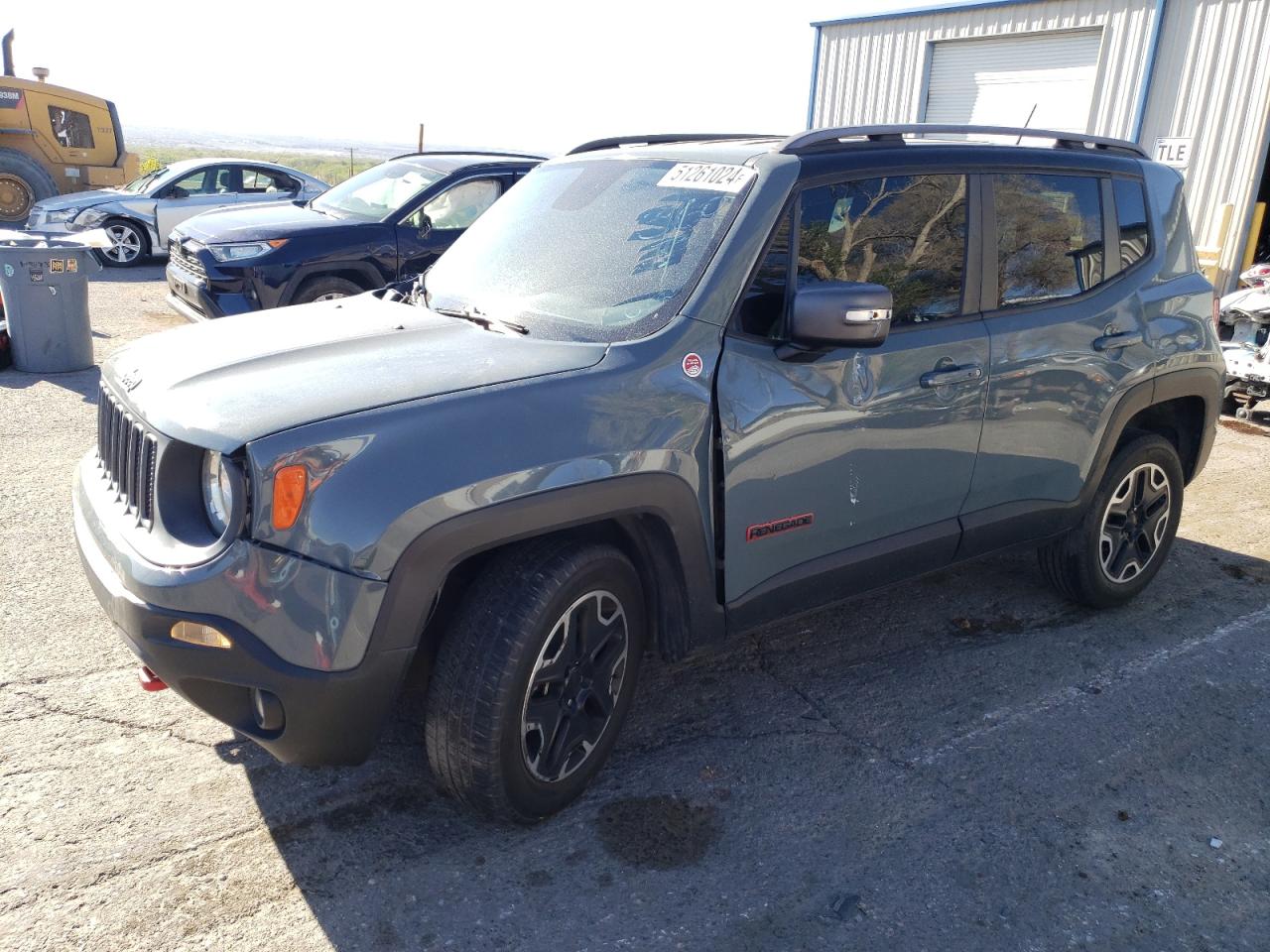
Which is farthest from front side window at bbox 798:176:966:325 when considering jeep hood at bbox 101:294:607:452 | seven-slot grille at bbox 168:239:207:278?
seven-slot grille at bbox 168:239:207:278

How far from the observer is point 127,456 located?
9.89 feet

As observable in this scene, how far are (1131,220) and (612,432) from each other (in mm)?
2851

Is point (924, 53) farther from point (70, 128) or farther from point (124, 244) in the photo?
point (70, 128)

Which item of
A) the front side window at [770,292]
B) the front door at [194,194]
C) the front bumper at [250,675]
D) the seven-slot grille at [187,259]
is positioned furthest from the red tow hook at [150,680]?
the front door at [194,194]

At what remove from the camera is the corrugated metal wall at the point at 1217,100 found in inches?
427

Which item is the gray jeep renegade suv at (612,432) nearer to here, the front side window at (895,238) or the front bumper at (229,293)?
the front side window at (895,238)

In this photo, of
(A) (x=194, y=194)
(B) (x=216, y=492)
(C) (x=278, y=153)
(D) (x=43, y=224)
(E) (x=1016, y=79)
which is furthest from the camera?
(C) (x=278, y=153)

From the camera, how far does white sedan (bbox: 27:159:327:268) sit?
14.0 metres

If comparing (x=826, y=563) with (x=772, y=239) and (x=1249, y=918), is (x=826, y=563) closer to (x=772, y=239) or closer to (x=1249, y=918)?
(x=772, y=239)

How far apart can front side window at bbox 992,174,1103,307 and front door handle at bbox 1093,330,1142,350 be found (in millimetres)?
215

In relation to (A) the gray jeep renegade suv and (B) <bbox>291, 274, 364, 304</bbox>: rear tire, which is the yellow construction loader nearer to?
(B) <bbox>291, 274, 364, 304</bbox>: rear tire

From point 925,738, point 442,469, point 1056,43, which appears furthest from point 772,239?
point 1056,43

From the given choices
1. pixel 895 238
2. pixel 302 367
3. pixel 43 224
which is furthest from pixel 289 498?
pixel 43 224

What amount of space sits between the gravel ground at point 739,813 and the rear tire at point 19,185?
1485 centimetres
